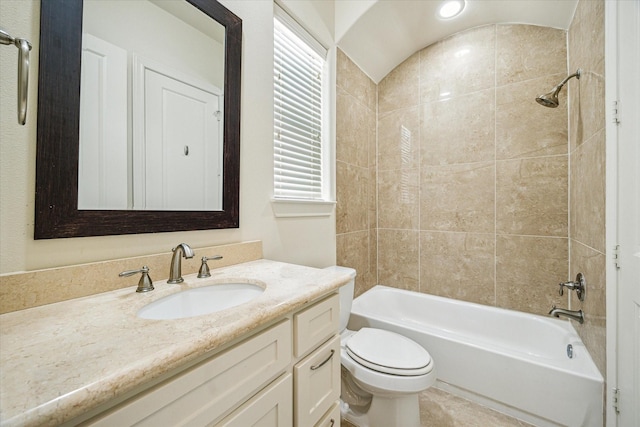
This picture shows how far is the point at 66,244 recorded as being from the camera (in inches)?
28.7

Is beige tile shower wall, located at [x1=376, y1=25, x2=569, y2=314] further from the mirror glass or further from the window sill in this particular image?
the mirror glass

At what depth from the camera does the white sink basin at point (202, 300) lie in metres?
0.77

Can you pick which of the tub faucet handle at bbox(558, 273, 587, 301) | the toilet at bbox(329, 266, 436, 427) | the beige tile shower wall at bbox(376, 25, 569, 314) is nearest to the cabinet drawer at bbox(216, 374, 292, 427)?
the toilet at bbox(329, 266, 436, 427)

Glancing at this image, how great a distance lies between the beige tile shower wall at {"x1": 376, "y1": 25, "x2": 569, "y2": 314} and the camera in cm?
177

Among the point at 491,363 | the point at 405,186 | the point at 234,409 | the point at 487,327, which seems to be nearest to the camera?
the point at 234,409

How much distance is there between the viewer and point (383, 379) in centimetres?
117

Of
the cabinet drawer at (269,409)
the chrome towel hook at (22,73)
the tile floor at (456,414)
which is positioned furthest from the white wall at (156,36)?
the tile floor at (456,414)

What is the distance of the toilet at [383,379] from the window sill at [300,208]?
805mm

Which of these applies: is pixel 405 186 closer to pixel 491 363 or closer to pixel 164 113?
pixel 491 363

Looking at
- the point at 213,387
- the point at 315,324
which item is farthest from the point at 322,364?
the point at 213,387

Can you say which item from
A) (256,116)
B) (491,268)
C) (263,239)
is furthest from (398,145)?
(263,239)

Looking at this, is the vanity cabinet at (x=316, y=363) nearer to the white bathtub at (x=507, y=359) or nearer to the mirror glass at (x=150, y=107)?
the mirror glass at (x=150, y=107)

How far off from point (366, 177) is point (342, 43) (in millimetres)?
1098

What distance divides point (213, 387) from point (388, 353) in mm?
1042
